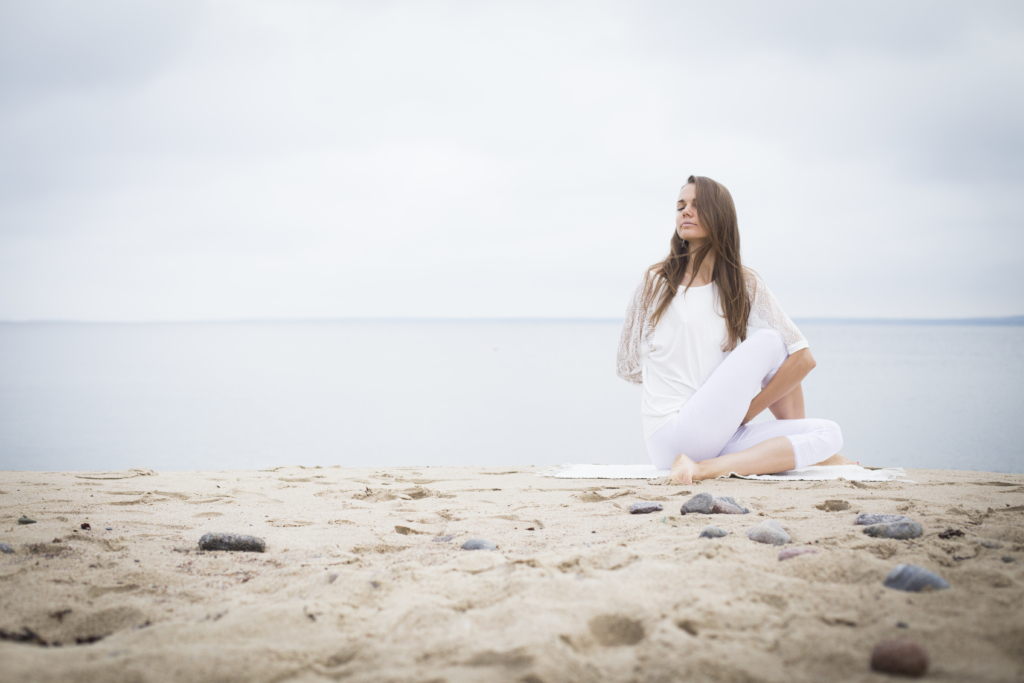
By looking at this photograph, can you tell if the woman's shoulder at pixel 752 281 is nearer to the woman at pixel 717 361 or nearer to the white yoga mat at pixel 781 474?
the woman at pixel 717 361

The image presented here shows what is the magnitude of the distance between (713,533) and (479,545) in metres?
0.77

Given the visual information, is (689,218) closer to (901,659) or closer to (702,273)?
(702,273)

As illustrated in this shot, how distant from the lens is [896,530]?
1.95 metres

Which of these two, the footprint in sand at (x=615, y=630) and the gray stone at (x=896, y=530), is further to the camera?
the gray stone at (x=896, y=530)

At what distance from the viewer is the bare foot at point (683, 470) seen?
331 centimetres

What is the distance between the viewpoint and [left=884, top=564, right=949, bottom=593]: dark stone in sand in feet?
4.83

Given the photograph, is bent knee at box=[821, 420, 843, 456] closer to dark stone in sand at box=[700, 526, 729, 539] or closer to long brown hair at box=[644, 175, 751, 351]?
long brown hair at box=[644, 175, 751, 351]

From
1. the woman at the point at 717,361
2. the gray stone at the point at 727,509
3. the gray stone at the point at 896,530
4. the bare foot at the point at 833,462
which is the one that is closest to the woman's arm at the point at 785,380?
the woman at the point at 717,361

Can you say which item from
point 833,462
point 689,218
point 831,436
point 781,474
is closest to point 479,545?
point 781,474

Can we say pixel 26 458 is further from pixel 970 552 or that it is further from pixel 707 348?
pixel 970 552

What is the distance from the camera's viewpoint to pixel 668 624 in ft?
4.35

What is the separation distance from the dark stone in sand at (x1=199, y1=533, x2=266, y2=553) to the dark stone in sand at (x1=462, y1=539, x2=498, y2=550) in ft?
2.30

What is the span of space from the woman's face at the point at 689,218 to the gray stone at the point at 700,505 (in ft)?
5.42

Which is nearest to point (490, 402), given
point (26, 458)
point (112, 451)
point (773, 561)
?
point (112, 451)
